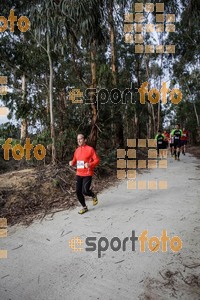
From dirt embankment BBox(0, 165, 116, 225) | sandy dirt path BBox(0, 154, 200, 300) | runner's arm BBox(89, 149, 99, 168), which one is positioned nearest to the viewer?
sandy dirt path BBox(0, 154, 200, 300)

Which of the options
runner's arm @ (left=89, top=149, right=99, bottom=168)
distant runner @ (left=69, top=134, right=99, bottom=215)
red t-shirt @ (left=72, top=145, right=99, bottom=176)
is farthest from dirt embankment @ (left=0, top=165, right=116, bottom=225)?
runner's arm @ (left=89, top=149, right=99, bottom=168)

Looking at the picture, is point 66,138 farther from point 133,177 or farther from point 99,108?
point 133,177

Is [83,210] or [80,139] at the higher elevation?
[80,139]

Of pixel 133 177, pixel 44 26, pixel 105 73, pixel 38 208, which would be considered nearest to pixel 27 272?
pixel 38 208

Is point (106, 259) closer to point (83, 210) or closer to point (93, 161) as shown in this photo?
point (83, 210)

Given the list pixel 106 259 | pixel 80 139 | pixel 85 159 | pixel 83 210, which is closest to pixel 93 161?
pixel 85 159

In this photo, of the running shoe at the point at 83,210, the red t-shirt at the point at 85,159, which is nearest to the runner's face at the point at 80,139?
the red t-shirt at the point at 85,159

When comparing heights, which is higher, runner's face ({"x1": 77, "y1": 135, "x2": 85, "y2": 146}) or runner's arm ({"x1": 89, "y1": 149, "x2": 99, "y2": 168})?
runner's face ({"x1": 77, "y1": 135, "x2": 85, "y2": 146})

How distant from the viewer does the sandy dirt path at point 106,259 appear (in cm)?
274

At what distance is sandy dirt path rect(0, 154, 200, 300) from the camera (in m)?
2.74

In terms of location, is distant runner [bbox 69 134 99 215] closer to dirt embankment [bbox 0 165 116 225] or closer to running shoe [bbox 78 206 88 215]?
running shoe [bbox 78 206 88 215]

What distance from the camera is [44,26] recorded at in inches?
268

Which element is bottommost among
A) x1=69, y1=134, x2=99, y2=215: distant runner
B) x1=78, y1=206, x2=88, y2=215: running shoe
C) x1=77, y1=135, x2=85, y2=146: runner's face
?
x1=78, y1=206, x2=88, y2=215: running shoe

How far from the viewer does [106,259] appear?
3354mm
